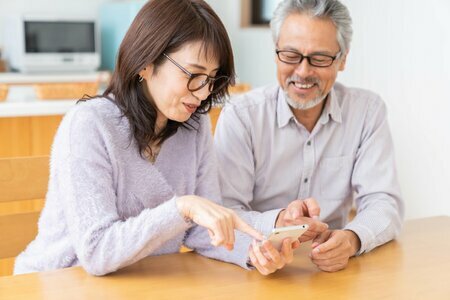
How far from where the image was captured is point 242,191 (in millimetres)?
1780

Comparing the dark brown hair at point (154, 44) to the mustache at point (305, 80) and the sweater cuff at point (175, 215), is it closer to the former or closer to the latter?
the sweater cuff at point (175, 215)

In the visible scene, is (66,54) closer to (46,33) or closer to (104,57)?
(46,33)

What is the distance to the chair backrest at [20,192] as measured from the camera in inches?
63.6

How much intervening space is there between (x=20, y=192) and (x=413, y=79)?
251cm

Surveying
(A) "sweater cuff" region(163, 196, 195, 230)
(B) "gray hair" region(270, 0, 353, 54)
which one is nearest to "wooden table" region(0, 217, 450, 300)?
(A) "sweater cuff" region(163, 196, 195, 230)

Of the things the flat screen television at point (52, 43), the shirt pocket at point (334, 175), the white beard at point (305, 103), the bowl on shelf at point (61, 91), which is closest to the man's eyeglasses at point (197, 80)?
the white beard at point (305, 103)

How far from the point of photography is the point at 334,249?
1.41 meters

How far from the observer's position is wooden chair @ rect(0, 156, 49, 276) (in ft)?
5.30

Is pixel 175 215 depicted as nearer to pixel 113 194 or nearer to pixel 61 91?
pixel 113 194

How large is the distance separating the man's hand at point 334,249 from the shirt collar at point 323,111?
1.42 ft

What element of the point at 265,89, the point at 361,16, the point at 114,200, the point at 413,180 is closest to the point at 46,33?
the point at 361,16

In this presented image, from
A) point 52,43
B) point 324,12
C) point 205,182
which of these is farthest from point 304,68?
point 52,43

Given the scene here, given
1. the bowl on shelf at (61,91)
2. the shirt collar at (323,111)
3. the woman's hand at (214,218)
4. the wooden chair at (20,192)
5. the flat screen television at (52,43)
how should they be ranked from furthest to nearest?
the flat screen television at (52,43)
the bowl on shelf at (61,91)
the shirt collar at (323,111)
the wooden chair at (20,192)
the woman's hand at (214,218)

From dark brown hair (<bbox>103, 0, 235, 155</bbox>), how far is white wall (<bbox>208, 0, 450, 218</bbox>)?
2208mm
